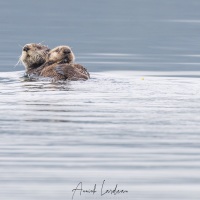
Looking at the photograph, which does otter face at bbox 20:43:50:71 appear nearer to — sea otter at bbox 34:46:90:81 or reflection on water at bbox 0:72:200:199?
sea otter at bbox 34:46:90:81

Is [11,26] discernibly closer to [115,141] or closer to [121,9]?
[121,9]

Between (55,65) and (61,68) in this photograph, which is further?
(55,65)

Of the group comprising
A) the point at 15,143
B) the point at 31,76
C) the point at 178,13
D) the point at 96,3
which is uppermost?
the point at 96,3

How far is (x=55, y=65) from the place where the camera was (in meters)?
13.3

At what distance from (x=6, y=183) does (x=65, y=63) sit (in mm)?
6034

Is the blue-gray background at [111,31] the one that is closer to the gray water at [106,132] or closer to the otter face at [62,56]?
the gray water at [106,132]

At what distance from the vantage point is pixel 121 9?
121 feet

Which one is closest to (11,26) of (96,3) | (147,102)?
(96,3)

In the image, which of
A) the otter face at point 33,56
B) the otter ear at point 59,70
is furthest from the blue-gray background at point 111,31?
Answer: the otter ear at point 59,70

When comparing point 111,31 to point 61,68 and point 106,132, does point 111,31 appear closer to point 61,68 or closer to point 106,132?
point 61,68

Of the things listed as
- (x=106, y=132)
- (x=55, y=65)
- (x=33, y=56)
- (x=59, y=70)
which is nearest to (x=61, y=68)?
(x=59, y=70)

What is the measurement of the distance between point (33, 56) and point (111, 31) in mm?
12397

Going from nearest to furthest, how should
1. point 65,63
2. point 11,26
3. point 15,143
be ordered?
point 15,143
point 65,63
point 11,26

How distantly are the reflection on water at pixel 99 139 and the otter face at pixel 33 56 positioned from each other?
Answer: 2.35 meters
